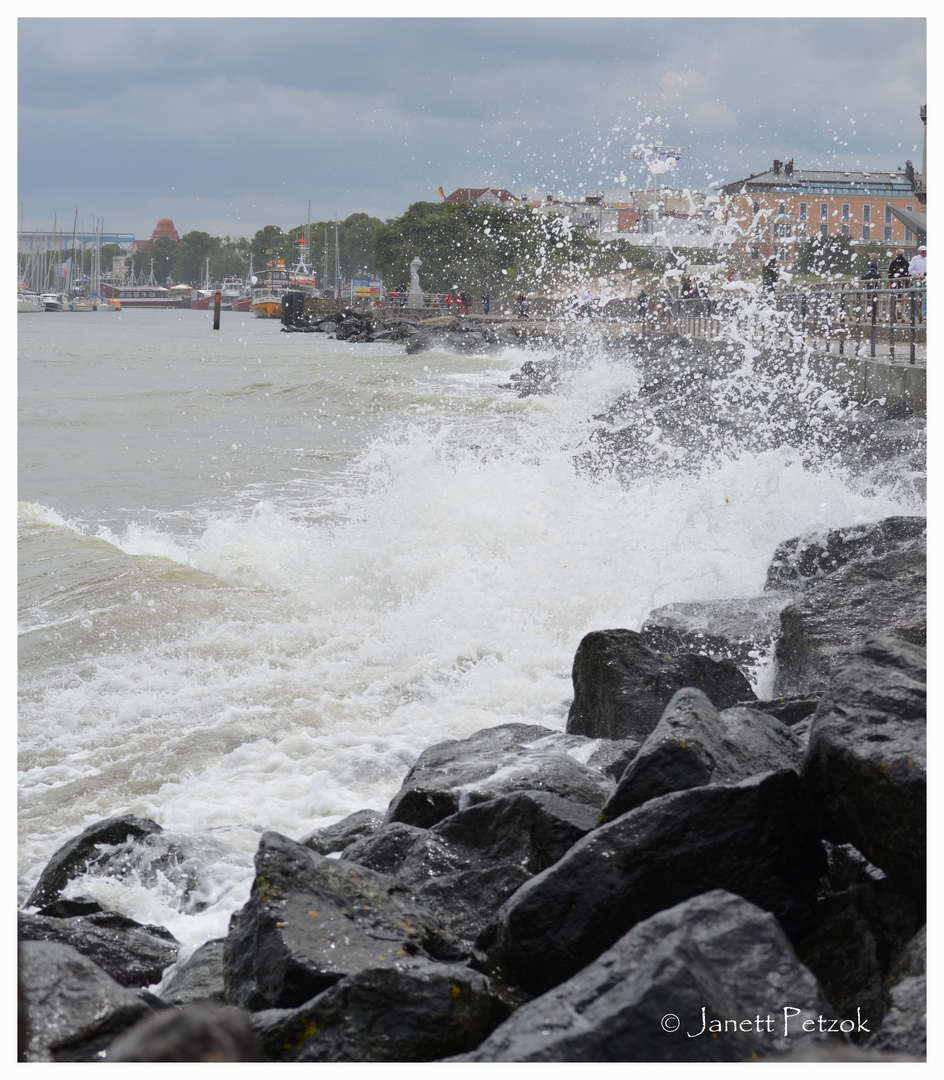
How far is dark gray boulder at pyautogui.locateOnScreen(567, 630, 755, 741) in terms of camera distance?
15.7 ft

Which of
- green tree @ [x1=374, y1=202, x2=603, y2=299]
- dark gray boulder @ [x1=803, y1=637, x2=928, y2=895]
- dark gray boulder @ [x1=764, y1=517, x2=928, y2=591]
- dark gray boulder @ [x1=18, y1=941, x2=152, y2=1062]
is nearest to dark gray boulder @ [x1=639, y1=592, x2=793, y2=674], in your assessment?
dark gray boulder @ [x1=764, y1=517, x2=928, y2=591]

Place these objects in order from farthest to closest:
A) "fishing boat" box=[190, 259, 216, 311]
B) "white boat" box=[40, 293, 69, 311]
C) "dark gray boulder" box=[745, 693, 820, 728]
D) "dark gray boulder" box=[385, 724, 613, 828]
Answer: "fishing boat" box=[190, 259, 216, 311] < "white boat" box=[40, 293, 69, 311] < "dark gray boulder" box=[745, 693, 820, 728] < "dark gray boulder" box=[385, 724, 613, 828]

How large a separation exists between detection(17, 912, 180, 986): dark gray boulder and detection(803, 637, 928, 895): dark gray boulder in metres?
2.03

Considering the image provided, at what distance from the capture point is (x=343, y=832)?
4.10 m

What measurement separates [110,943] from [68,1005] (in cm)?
98

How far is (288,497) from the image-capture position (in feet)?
43.9

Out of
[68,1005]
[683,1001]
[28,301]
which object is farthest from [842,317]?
[28,301]

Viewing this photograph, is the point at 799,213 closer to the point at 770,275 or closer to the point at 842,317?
the point at 770,275

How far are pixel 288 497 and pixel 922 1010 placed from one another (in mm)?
11845

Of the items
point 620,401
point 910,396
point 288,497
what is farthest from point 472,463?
point 620,401

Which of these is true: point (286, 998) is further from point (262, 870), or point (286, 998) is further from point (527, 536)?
point (527, 536)

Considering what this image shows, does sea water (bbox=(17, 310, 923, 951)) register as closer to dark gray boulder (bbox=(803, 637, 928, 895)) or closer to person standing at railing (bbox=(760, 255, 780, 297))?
dark gray boulder (bbox=(803, 637, 928, 895))

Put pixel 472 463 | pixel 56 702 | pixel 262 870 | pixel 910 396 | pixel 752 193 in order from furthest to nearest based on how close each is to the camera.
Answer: pixel 752 193, pixel 472 463, pixel 910 396, pixel 56 702, pixel 262 870

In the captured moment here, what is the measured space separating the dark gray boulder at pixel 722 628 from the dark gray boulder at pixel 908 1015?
2982mm
